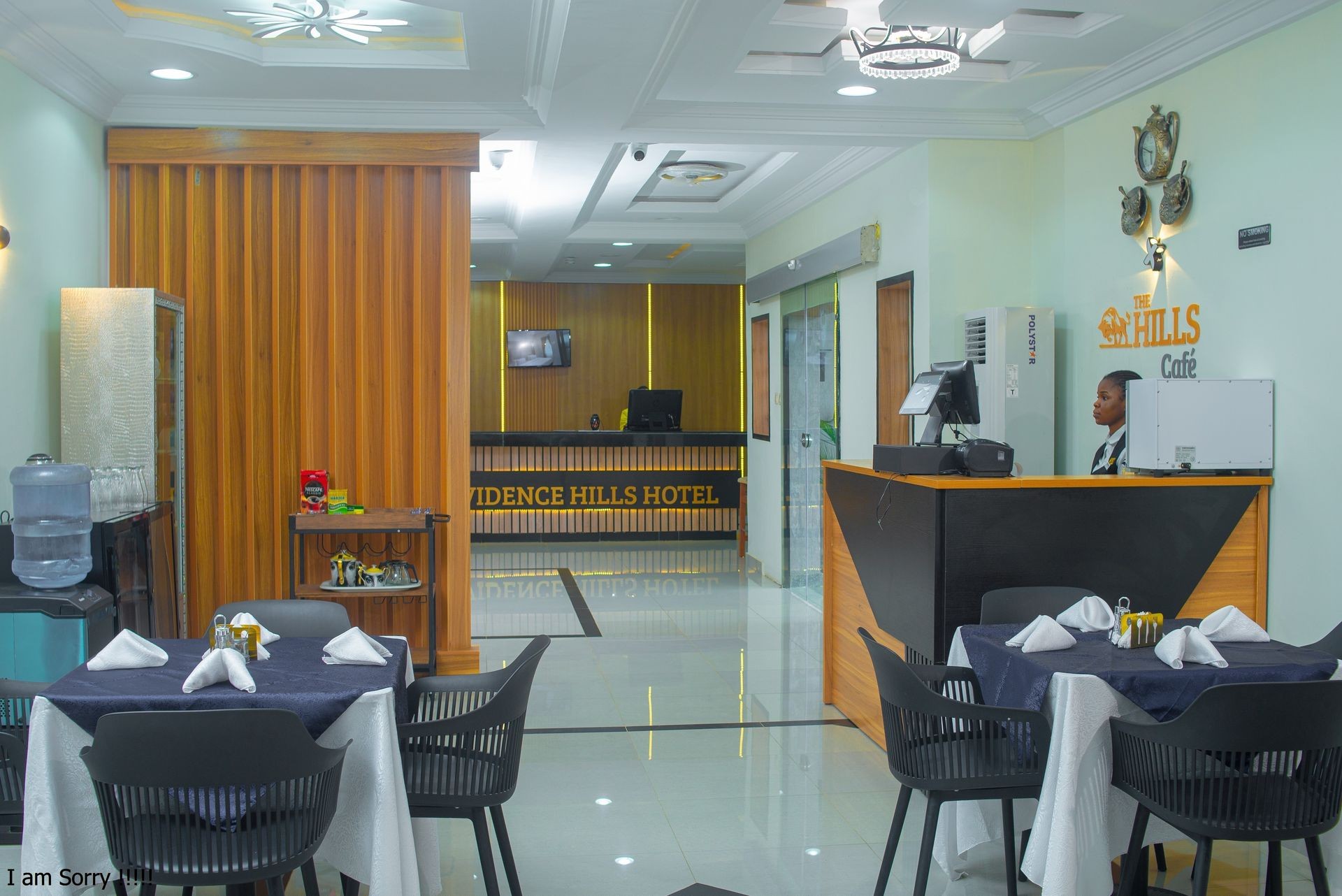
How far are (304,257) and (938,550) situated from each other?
4089mm

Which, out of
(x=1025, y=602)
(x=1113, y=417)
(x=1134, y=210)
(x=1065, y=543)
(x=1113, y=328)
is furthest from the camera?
(x=1113, y=328)

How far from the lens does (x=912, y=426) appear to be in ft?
21.8

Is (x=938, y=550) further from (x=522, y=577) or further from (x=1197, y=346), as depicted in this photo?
(x=522, y=577)

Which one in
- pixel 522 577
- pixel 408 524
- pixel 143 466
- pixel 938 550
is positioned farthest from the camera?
pixel 522 577

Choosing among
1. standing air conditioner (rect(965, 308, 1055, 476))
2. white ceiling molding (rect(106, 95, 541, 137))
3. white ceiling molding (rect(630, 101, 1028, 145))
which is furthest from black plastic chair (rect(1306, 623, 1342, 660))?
white ceiling molding (rect(106, 95, 541, 137))

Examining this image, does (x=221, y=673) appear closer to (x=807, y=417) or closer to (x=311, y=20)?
(x=311, y=20)

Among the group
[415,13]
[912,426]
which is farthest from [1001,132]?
[415,13]

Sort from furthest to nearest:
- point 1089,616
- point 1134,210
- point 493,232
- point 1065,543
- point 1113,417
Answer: point 493,232
point 1134,210
point 1113,417
point 1065,543
point 1089,616

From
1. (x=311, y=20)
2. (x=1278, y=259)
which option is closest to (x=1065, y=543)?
(x=1278, y=259)

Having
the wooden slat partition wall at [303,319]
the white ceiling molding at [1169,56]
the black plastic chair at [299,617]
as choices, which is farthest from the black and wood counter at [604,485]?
the black plastic chair at [299,617]

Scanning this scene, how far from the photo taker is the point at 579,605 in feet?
29.2

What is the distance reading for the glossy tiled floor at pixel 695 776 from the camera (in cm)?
384

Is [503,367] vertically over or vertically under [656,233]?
under

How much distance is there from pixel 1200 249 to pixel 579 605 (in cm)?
543
